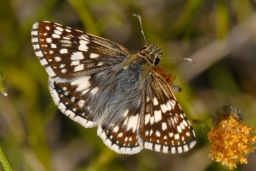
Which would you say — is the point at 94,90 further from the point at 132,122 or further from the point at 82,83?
Answer: the point at 132,122

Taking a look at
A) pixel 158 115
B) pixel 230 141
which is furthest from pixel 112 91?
pixel 230 141

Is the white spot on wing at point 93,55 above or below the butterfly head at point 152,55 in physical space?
above

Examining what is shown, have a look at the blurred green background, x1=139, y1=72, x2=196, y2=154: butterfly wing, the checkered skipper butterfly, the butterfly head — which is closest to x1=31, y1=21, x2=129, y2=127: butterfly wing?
the checkered skipper butterfly

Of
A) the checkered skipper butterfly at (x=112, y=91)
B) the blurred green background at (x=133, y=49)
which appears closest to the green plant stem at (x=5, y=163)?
the checkered skipper butterfly at (x=112, y=91)

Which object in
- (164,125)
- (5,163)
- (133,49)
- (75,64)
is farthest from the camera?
(133,49)

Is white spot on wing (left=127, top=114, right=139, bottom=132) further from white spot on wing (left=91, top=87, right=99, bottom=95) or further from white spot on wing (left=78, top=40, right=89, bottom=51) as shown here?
white spot on wing (left=78, top=40, right=89, bottom=51)

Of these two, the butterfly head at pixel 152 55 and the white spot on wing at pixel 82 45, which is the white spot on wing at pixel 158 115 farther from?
the white spot on wing at pixel 82 45

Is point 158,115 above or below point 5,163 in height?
below
